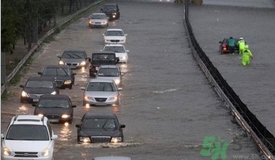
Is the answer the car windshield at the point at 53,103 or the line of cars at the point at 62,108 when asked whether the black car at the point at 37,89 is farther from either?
the car windshield at the point at 53,103

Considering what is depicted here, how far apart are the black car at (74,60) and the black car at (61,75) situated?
6.44m

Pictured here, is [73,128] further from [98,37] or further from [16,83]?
[98,37]

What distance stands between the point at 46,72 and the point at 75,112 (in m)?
8.99

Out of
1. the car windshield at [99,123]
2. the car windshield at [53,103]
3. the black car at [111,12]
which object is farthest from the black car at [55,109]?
the black car at [111,12]

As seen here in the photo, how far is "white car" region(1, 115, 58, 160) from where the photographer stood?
26234 millimetres

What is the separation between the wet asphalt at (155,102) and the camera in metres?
30.5

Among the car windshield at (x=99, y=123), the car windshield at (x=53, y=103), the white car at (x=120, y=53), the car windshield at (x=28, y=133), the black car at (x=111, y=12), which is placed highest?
the car windshield at (x=28, y=133)

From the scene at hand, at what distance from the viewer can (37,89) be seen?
43656 millimetres

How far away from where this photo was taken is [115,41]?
228 ft

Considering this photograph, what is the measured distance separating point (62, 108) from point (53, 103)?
0.54 m

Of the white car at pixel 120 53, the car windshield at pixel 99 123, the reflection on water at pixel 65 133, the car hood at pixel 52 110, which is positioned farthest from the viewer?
the white car at pixel 120 53

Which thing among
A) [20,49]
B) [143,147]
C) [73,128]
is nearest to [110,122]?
[143,147]

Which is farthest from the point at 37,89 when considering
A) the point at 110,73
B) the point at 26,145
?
the point at 26,145

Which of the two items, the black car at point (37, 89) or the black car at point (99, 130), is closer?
the black car at point (99, 130)
